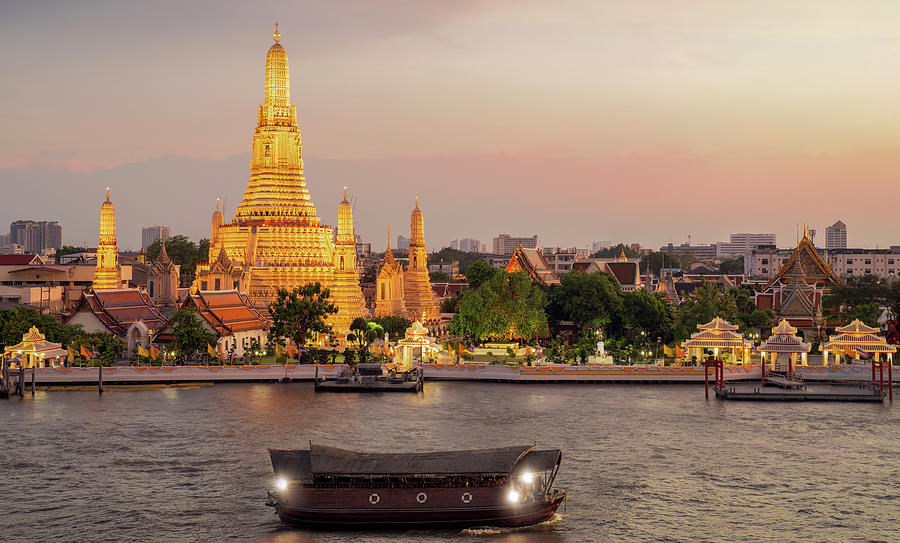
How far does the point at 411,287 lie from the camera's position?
104688 mm

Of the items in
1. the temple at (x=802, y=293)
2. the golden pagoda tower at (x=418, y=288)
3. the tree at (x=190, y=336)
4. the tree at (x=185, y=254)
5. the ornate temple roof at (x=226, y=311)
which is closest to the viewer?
the tree at (x=190, y=336)

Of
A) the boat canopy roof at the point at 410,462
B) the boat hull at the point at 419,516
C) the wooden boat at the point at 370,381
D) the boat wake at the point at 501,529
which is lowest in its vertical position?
the boat wake at the point at 501,529

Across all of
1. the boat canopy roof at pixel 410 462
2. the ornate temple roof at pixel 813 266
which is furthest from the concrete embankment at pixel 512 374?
the ornate temple roof at pixel 813 266

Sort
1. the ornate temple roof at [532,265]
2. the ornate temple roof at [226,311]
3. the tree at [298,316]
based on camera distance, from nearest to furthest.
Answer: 1. the ornate temple roof at [226,311]
2. the tree at [298,316]
3. the ornate temple roof at [532,265]

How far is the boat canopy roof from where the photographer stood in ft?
119

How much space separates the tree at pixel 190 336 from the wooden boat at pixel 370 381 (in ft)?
33.3

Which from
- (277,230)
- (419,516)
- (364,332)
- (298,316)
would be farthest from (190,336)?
(419,516)

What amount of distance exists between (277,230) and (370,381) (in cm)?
3243

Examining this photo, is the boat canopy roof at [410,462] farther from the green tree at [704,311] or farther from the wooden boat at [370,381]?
the green tree at [704,311]

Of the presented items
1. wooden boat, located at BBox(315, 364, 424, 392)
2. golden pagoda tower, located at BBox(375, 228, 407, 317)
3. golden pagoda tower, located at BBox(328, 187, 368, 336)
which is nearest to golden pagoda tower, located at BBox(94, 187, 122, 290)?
golden pagoda tower, located at BBox(328, 187, 368, 336)

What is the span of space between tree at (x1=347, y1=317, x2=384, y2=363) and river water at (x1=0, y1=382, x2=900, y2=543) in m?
16.7

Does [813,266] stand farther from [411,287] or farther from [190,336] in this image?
[190,336]

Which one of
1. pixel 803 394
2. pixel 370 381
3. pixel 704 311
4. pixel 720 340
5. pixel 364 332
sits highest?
pixel 704 311

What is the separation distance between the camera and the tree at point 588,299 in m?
93.6
